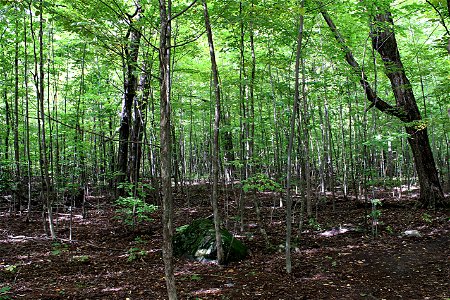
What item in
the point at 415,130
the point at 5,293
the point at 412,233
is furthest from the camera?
the point at 415,130

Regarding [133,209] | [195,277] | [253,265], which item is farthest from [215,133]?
[133,209]

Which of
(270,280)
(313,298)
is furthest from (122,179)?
(313,298)

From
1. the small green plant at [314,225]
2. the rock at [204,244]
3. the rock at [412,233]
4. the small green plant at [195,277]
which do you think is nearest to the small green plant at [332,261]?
the rock at [204,244]

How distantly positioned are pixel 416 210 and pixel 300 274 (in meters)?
6.73

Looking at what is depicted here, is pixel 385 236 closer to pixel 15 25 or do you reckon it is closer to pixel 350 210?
pixel 350 210

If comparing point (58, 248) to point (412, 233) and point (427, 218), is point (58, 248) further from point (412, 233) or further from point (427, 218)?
point (427, 218)

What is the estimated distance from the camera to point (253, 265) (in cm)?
542

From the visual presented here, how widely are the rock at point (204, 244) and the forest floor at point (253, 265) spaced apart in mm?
202

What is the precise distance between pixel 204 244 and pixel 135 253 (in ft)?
4.77

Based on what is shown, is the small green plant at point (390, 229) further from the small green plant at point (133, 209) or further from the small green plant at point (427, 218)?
the small green plant at point (133, 209)

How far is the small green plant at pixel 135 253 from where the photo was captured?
588 cm

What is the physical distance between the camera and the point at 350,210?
10.5 m

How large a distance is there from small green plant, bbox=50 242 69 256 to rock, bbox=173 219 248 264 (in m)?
2.34

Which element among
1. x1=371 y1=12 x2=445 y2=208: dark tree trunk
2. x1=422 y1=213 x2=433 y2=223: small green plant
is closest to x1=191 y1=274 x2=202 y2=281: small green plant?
A: x1=422 y1=213 x2=433 y2=223: small green plant
